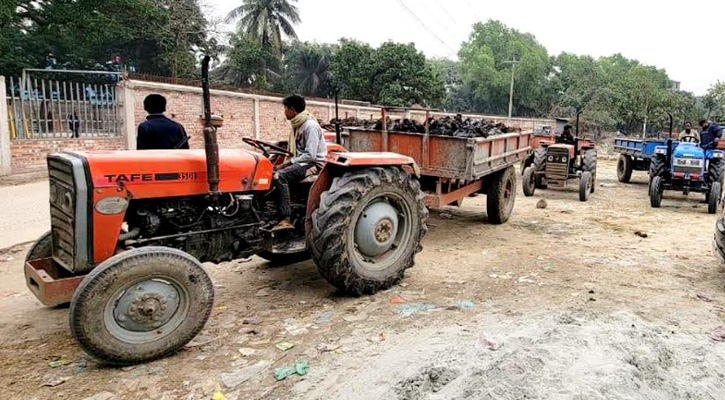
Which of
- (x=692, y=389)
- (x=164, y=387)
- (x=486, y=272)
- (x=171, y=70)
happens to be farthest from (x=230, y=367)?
(x=171, y=70)

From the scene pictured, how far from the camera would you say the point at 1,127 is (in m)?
9.96

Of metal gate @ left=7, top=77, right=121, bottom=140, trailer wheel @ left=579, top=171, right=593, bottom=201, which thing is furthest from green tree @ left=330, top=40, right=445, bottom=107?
metal gate @ left=7, top=77, right=121, bottom=140

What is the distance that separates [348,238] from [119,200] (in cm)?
182

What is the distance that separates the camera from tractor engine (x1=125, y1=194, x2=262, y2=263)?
3.57 meters

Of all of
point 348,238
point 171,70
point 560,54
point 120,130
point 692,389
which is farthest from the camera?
point 560,54

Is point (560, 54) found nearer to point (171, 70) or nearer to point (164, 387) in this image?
point (171, 70)

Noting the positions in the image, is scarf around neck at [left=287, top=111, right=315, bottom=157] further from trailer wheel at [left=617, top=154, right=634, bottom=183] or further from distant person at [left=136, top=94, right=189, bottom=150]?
trailer wheel at [left=617, top=154, right=634, bottom=183]

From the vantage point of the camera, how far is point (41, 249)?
388cm

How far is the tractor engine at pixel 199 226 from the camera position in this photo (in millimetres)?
3570

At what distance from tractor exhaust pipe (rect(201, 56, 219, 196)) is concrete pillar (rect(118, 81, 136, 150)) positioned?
366 inches

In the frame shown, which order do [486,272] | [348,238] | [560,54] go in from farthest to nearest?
[560,54] → [486,272] → [348,238]

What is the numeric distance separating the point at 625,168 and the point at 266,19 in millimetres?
26292

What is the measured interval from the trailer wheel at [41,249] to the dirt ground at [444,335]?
20.6 inches

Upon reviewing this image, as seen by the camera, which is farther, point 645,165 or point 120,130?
point 645,165
